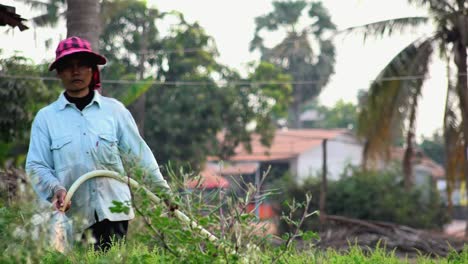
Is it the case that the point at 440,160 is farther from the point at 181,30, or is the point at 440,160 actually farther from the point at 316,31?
the point at 181,30

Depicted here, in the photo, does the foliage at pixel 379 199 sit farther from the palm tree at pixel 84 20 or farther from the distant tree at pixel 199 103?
the palm tree at pixel 84 20

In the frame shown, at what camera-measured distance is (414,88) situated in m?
23.0

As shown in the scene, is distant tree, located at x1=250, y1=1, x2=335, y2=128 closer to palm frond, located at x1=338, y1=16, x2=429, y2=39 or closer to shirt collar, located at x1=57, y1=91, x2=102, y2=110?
palm frond, located at x1=338, y1=16, x2=429, y2=39

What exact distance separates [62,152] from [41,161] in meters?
0.13

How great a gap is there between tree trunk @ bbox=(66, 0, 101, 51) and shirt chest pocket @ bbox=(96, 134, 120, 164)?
4.71m

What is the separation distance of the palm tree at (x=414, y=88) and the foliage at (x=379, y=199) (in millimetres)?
5932

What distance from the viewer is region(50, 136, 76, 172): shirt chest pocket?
5281 mm

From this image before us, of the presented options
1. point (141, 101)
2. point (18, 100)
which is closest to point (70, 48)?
point (18, 100)

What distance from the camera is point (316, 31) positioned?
63562 millimetres

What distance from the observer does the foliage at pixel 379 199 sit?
29.1m

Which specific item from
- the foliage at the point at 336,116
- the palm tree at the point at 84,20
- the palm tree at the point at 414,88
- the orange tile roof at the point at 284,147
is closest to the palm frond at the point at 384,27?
the palm tree at the point at 414,88

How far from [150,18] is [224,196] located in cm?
3282

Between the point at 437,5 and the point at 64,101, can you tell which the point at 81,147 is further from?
the point at 437,5

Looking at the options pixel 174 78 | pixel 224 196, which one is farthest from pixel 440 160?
pixel 224 196
